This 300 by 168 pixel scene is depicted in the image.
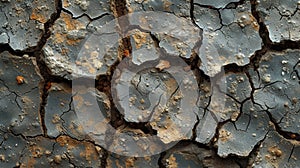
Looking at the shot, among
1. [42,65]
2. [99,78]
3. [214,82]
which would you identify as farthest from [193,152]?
[42,65]

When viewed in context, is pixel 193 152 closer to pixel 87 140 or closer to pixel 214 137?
pixel 214 137

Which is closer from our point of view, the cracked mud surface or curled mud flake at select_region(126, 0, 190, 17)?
the cracked mud surface

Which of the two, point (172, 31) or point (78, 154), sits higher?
point (172, 31)

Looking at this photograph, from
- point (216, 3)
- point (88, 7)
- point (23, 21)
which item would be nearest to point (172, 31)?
point (216, 3)

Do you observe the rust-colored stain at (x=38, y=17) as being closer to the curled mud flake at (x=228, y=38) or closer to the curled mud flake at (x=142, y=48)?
the curled mud flake at (x=142, y=48)

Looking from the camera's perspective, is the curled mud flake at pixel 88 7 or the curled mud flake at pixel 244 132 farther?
the curled mud flake at pixel 88 7

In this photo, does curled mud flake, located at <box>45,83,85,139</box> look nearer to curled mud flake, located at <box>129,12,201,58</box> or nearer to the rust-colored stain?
the rust-colored stain

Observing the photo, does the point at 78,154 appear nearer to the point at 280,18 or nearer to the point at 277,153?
the point at 277,153

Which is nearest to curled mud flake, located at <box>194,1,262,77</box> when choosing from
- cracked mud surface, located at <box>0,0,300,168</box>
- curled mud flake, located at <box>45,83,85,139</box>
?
cracked mud surface, located at <box>0,0,300,168</box>

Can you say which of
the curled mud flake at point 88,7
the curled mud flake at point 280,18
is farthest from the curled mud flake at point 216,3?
the curled mud flake at point 88,7
